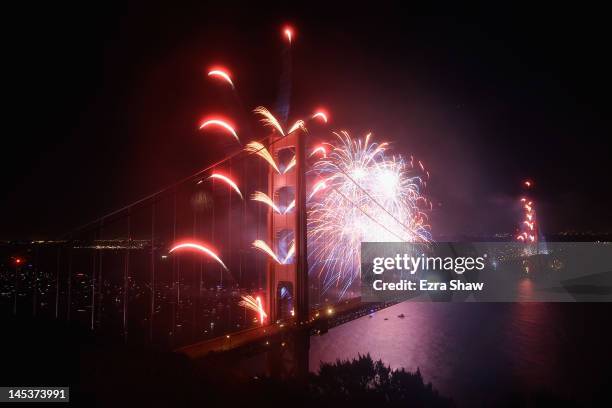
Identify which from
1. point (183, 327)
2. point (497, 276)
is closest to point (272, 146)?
point (183, 327)

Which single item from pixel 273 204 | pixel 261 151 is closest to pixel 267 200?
pixel 273 204

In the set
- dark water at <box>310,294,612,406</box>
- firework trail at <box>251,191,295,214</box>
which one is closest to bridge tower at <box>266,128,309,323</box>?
firework trail at <box>251,191,295,214</box>

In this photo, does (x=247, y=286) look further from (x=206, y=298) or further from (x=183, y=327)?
(x=183, y=327)


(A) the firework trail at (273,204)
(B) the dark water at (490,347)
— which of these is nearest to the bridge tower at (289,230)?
(A) the firework trail at (273,204)

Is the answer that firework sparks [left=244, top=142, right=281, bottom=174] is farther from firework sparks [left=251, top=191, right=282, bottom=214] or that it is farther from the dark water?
the dark water

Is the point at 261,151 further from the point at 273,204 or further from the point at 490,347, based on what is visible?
the point at 490,347
